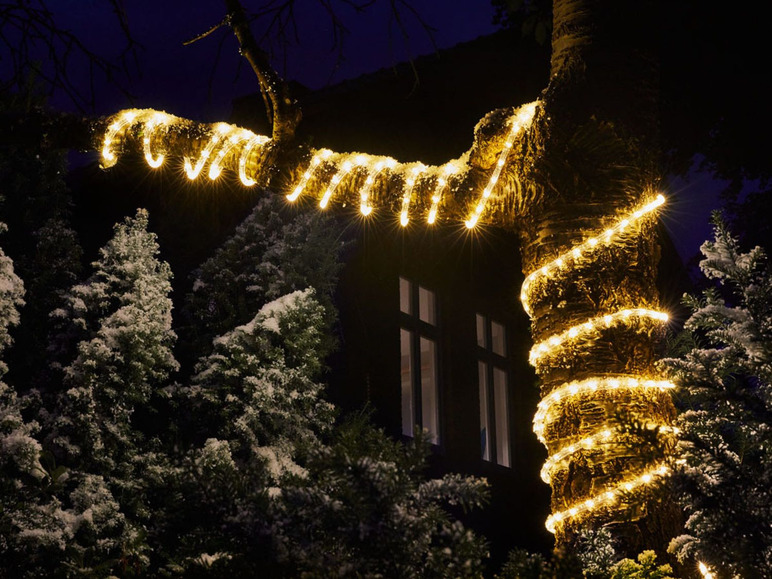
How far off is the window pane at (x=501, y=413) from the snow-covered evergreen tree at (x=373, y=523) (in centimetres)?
1035

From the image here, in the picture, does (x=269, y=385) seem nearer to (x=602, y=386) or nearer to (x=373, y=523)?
(x=602, y=386)

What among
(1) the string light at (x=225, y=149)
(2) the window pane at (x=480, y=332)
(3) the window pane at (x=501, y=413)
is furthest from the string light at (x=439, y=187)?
(3) the window pane at (x=501, y=413)

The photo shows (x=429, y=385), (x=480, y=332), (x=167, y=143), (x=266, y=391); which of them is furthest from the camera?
(x=480, y=332)

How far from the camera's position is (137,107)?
5.25 meters

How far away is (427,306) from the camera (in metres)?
11.1

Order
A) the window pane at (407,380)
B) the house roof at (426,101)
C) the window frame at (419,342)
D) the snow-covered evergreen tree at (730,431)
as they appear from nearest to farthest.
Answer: the snow-covered evergreen tree at (730,431) < the window frame at (419,342) < the window pane at (407,380) < the house roof at (426,101)

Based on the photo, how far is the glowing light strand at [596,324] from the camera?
3.66 m

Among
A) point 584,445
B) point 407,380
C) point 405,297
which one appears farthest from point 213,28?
point 407,380

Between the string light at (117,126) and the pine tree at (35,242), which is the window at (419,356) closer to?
the pine tree at (35,242)

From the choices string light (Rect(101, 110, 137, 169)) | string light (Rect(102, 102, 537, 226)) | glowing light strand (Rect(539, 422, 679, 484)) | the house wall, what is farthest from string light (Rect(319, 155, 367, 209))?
the house wall

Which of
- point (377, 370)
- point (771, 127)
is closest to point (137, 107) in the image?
point (377, 370)

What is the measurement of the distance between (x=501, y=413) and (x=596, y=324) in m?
9.00

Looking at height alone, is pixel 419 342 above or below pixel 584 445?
above

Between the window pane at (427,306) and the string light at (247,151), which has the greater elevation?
the window pane at (427,306)
